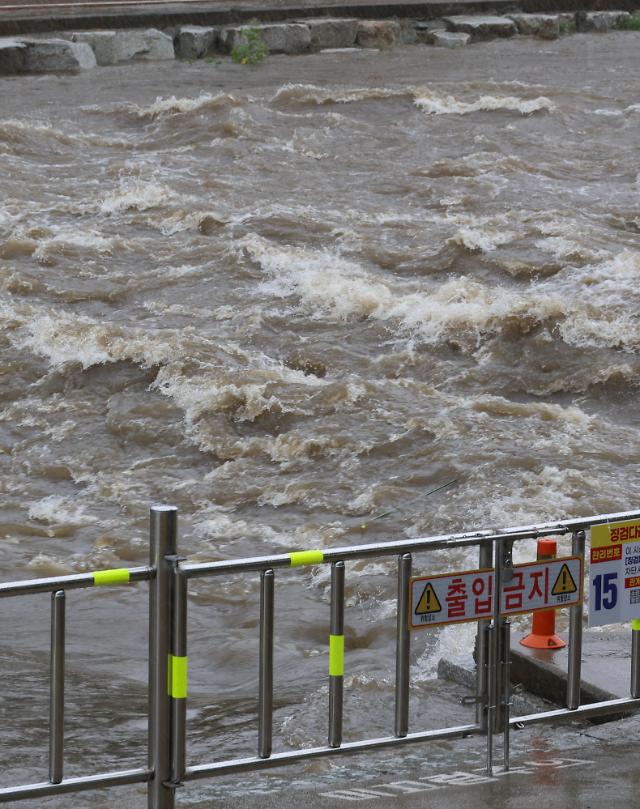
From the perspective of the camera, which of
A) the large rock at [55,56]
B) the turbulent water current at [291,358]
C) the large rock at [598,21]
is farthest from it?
the large rock at [598,21]

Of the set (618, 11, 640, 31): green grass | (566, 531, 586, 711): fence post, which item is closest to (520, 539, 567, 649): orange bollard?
(566, 531, 586, 711): fence post

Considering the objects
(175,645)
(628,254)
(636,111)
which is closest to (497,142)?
(636,111)

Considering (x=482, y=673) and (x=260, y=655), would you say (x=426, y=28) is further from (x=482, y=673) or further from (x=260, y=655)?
(x=260, y=655)

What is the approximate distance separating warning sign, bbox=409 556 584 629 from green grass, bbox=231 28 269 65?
22017 millimetres

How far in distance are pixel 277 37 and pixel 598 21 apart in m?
7.61

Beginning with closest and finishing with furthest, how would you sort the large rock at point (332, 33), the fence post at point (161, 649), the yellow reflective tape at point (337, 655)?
the fence post at point (161, 649)
the yellow reflective tape at point (337, 655)
the large rock at point (332, 33)

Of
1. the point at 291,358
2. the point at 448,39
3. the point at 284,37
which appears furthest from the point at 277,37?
the point at 291,358

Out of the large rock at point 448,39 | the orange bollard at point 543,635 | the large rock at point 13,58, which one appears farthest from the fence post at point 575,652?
the large rock at point 448,39

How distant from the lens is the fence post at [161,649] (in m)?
4.54

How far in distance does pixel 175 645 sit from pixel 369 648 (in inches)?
123

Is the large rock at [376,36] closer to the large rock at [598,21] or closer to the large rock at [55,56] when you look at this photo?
the large rock at [598,21]

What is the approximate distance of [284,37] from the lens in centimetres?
2694

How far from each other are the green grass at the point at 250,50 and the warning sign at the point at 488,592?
2202 cm

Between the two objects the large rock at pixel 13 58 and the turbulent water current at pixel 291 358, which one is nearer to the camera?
the turbulent water current at pixel 291 358
